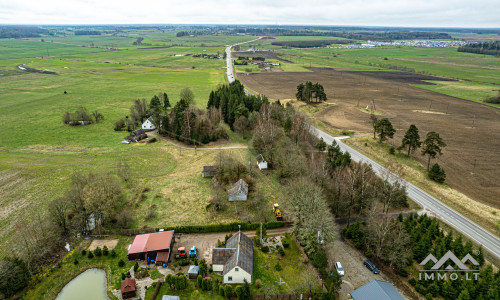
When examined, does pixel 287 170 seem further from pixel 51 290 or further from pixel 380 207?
pixel 51 290

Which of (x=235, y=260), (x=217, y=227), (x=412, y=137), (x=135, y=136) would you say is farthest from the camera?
→ (x=135, y=136)

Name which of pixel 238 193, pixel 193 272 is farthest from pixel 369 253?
pixel 193 272

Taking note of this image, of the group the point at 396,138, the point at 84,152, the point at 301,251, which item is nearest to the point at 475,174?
the point at 396,138

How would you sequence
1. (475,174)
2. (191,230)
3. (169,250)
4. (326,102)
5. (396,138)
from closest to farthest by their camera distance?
(169,250) < (191,230) < (475,174) < (396,138) < (326,102)

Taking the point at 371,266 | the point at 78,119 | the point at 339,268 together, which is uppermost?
the point at 78,119

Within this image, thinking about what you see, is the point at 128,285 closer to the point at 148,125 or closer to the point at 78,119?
the point at 148,125
